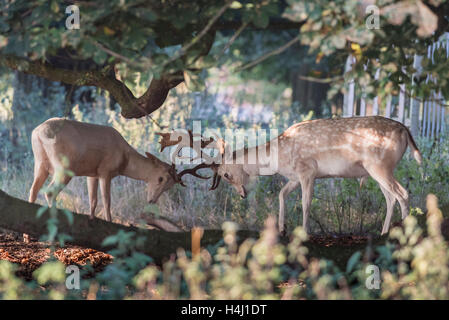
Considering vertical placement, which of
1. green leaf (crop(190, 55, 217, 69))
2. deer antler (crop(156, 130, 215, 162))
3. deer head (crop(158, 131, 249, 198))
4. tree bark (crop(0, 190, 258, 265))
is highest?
green leaf (crop(190, 55, 217, 69))

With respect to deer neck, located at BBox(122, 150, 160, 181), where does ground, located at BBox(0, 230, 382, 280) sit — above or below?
below

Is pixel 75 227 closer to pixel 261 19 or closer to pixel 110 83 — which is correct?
pixel 110 83

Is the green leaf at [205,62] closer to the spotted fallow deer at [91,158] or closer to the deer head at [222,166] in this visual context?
the spotted fallow deer at [91,158]

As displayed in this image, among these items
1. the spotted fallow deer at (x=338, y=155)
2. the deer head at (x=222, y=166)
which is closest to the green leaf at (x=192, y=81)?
the spotted fallow deer at (x=338, y=155)

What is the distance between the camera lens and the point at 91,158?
6770 millimetres

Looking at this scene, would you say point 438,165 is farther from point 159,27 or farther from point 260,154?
point 159,27

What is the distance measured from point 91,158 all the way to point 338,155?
8.24 feet

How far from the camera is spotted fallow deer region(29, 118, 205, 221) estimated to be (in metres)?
6.55

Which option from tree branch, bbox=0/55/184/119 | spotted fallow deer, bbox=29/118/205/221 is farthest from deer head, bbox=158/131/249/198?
tree branch, bbox=0/55/184/119

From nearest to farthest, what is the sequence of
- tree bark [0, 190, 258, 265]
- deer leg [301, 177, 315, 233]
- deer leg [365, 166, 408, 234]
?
tree bark [0, 190, 258, 265], deer leg [365, 166, 408, 234], deer leg [301, 177, 315, 233]

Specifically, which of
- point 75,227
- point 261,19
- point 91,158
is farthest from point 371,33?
point 91,158

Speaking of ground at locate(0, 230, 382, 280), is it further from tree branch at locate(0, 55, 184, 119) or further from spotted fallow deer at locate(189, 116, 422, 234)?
tree branch at locate(0, 55, 184, 119)

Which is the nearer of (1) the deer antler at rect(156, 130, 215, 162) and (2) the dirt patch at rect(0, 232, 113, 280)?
(2) the dirt patch at rect(0, 232, 113, 280)
